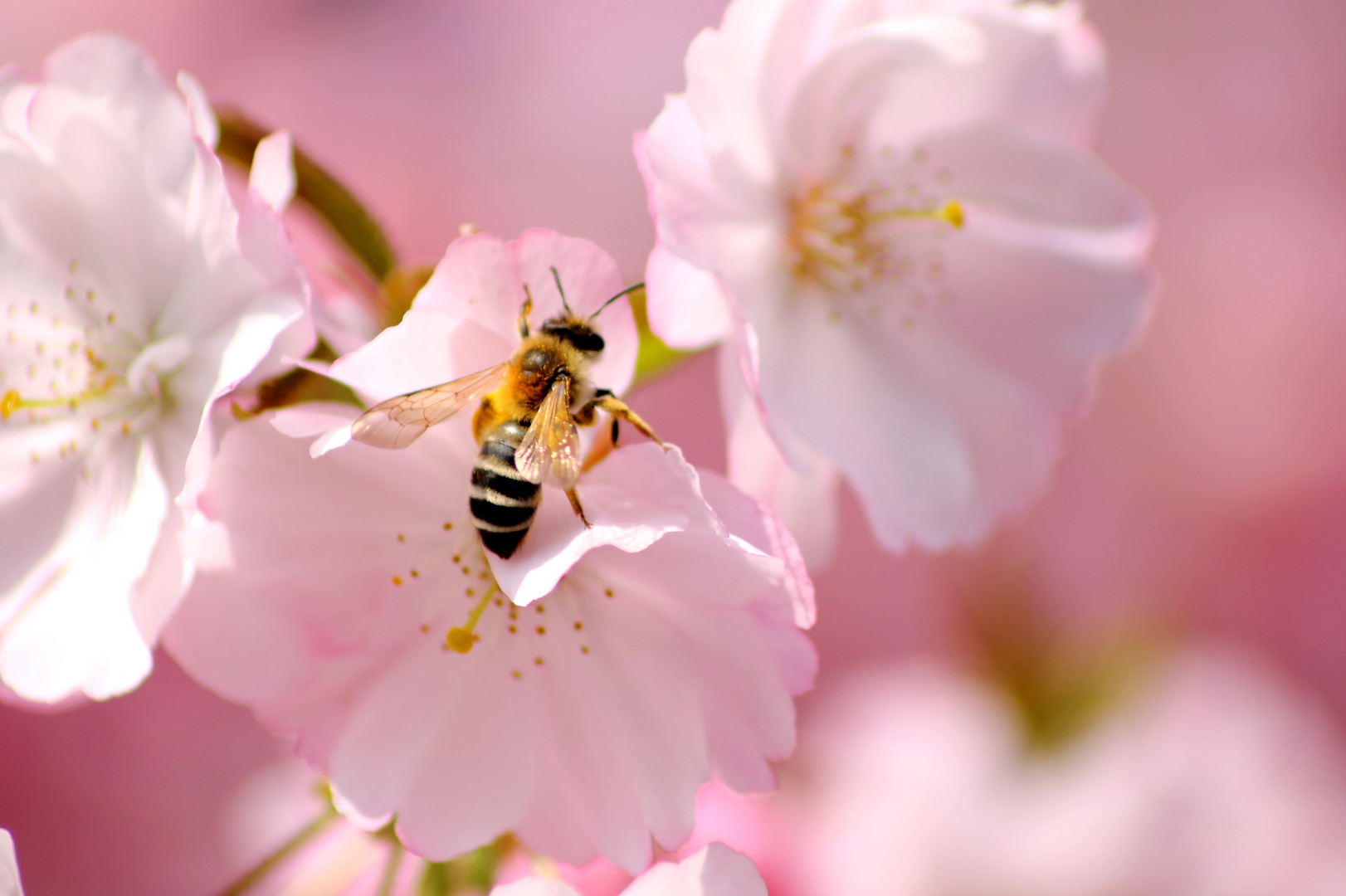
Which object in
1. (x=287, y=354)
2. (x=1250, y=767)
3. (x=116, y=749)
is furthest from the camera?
(x=116, y=749)

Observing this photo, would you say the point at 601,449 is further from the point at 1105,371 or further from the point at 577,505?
the point at 1105,371

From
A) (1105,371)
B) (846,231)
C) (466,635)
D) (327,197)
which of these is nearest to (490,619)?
(466,635)

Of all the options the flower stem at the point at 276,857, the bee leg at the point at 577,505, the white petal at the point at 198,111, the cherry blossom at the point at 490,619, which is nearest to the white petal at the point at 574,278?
the cherry blossom at the point at 490,619

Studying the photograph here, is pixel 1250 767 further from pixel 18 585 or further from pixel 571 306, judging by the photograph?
pixel 18 585

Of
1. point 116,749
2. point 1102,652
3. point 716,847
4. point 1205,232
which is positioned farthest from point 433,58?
point 716,847

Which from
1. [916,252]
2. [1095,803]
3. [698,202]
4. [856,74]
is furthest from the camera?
[1095,803]

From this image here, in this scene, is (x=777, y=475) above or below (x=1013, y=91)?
below
